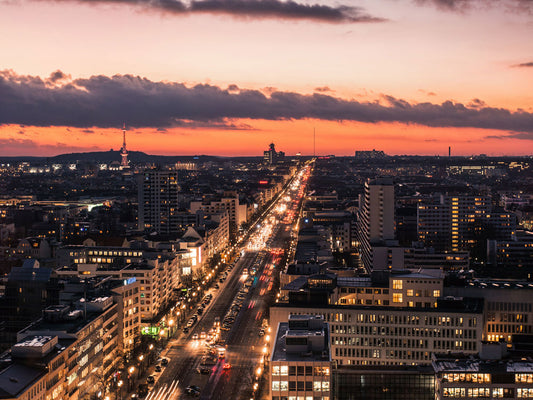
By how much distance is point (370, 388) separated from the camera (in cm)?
3997

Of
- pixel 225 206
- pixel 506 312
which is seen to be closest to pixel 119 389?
pixel 506 312

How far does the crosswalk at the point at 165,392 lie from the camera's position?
150 feet

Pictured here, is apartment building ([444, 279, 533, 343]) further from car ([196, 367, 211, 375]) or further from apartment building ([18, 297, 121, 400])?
apartment building ([18, 297, 121, 400])

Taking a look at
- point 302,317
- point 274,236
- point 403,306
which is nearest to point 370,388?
point 302,317

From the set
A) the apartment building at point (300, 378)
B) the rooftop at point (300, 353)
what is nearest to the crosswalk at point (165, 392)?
the rooftop at point (300, 353)

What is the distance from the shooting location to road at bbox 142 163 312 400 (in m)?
47.6

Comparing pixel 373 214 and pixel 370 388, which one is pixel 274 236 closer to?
pixel 373 214

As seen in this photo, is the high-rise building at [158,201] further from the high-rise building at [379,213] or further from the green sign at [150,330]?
the green sign at [150,330]

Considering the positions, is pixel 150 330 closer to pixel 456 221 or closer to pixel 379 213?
pixel 379 213

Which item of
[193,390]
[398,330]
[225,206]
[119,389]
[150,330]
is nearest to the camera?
[119,389]

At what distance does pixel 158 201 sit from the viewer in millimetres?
120938

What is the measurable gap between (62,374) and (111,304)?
11.6m

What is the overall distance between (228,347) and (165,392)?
11361 millimetres

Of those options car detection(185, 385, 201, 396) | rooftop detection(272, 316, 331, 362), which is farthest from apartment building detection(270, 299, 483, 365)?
rooftop detection(272, 316, 331, 362)
